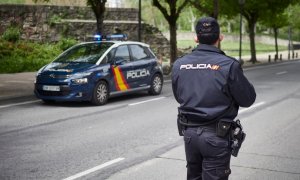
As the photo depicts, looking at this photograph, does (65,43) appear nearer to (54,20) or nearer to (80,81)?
(54,20)

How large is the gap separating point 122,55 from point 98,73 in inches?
52.2

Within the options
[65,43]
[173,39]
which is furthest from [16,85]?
[65,43]

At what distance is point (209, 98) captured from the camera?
12.9 feet

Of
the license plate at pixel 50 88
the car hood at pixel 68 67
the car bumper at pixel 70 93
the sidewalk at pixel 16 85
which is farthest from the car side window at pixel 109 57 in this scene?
the sidewalk at pixel 16 85

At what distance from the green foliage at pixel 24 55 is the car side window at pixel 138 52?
31.7 feet

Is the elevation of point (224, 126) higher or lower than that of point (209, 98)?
lower

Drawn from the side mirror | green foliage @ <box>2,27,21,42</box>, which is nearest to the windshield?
the side mirror

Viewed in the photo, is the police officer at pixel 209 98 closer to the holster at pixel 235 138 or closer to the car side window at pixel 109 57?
the holster at pixel 235 138

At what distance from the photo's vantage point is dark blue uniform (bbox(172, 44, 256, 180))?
12.7ft

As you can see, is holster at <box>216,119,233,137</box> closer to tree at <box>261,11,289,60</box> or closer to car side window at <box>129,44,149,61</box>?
car side window at <box>129,44,149,61</box>

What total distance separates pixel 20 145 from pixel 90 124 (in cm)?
215

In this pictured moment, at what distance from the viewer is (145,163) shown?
23.2 ft

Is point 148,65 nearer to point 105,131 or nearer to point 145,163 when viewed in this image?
point 105,131

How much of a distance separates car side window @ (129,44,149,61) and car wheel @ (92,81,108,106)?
5.27 ft
